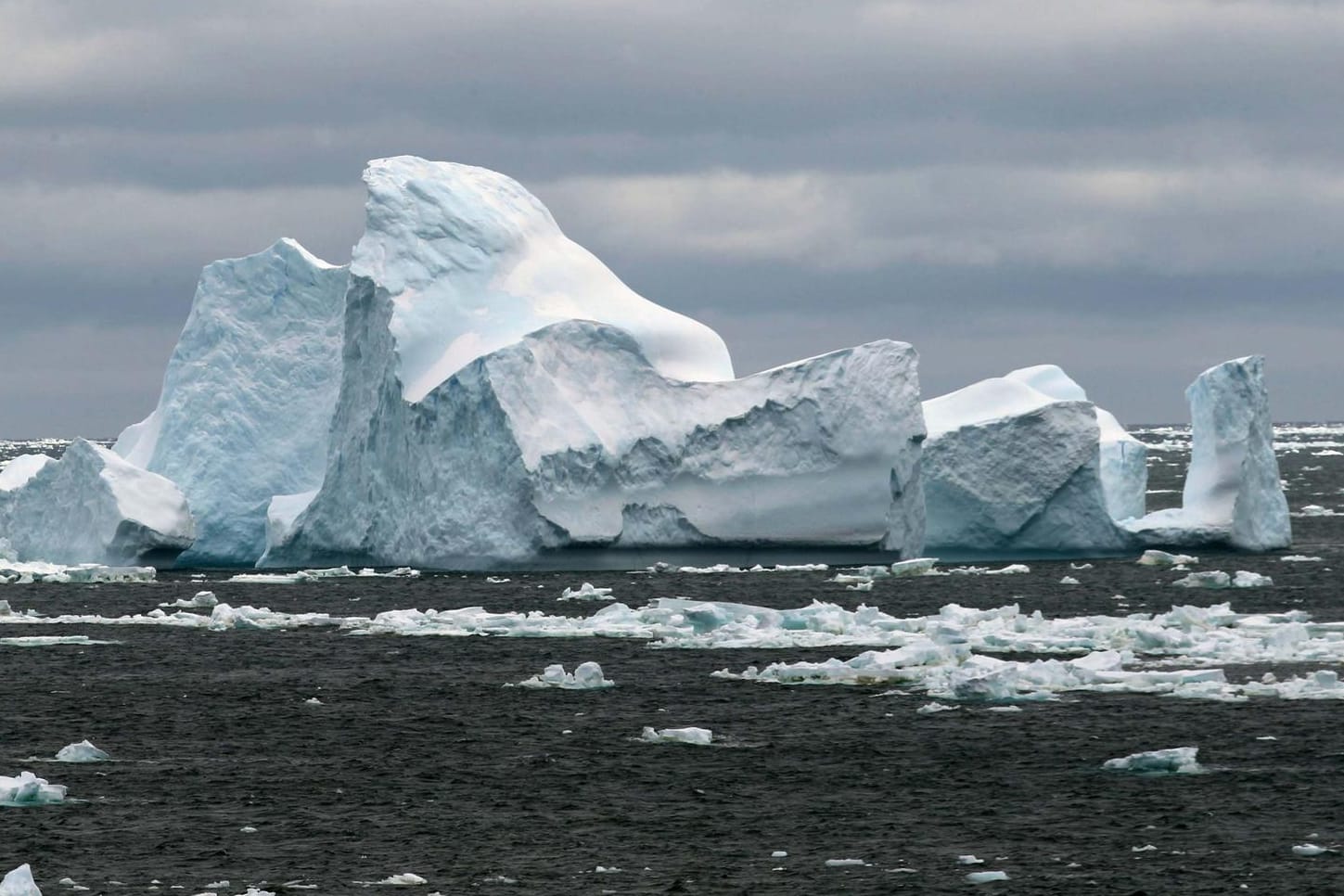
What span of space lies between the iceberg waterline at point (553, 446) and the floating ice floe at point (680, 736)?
12.2 metres

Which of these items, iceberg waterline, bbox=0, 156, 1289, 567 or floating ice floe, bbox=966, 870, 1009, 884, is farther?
iceberg waterline, bbox=0, 156, 1289, 567

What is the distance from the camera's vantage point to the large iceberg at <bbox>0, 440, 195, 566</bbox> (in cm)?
2942

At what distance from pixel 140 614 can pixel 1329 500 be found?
37785 mm

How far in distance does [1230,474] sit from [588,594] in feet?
37.1

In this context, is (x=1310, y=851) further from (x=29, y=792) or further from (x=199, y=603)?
(x=199, y=603)

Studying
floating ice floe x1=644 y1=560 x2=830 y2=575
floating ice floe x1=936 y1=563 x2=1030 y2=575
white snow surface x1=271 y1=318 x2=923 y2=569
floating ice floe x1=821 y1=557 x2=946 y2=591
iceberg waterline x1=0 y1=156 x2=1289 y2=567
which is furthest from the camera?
floating ice floe x1=936 y1=563 x2=1030 y2=575

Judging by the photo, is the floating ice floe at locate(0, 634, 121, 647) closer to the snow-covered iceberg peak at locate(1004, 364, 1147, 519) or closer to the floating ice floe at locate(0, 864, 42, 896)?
the floating ice floe at locate(0, 864, 42, 896)

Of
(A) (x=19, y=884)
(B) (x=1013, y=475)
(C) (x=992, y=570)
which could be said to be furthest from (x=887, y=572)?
(A) (x=19, y=884)

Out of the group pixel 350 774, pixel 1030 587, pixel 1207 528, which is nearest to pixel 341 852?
pixel 350 774

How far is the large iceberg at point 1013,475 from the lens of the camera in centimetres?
3012

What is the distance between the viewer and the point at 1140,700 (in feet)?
52.1

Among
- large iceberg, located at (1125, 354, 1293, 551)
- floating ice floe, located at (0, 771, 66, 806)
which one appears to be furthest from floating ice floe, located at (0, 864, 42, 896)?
large iceberg, located at (1125, 354, 1293, 551)

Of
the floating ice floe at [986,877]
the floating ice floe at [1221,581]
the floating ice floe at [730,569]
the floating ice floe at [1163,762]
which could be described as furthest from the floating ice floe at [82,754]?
the floating ice floe at [730,569]

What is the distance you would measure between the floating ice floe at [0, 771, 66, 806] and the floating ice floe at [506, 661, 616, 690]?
17.9ft
